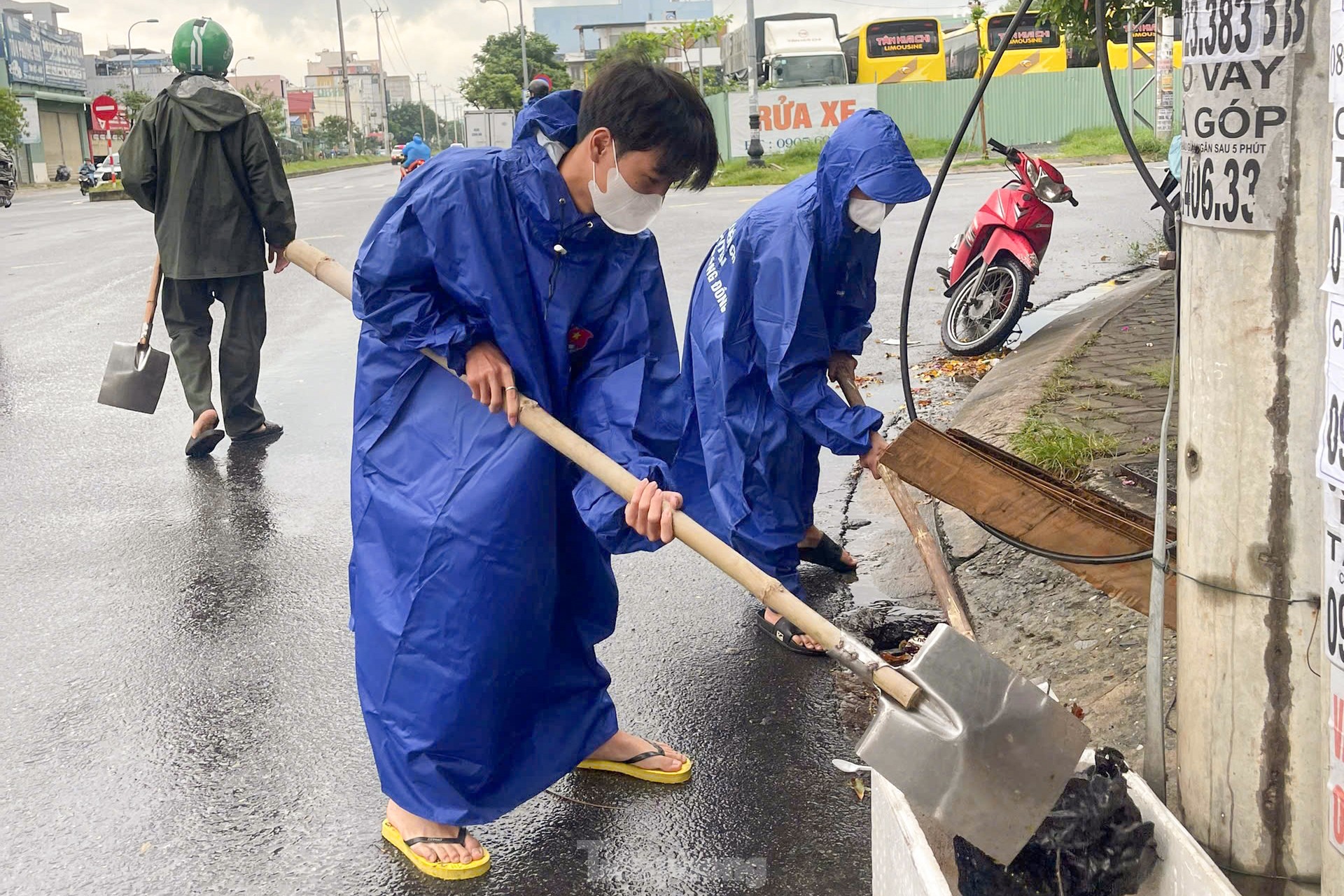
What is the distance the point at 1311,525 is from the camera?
2.13m

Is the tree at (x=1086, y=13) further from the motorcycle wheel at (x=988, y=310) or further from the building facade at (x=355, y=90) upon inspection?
the building facade at (x=355, y=90)

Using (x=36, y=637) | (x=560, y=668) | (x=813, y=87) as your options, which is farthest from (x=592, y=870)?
(x=813, y=87)

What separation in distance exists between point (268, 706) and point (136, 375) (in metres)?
2.81

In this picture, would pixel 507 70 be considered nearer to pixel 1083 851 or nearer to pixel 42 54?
pixel 42 54

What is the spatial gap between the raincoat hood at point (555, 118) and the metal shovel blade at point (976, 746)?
134 centimetres

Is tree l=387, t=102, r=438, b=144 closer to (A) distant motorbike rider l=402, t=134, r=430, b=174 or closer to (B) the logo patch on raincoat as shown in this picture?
(A) distant motorbike rider l=402, t=134, r=430, b=174

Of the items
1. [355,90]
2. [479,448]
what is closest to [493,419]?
[479,448]

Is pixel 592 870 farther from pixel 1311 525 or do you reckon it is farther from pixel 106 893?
pixel 1311 525

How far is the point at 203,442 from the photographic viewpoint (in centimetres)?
639

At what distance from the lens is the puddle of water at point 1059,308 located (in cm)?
882

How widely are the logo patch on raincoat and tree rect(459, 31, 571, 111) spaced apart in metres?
66.1

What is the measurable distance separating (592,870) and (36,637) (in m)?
2.38

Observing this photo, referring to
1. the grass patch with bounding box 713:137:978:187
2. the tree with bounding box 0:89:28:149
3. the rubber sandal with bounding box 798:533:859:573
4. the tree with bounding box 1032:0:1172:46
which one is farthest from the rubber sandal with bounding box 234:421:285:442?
the tree with bounding box 0:89:28:149

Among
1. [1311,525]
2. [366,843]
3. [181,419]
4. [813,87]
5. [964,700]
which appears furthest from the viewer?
[813,87]
